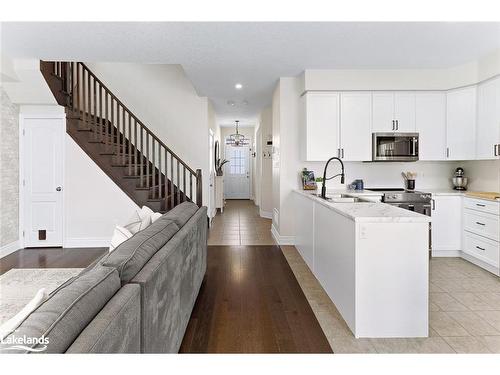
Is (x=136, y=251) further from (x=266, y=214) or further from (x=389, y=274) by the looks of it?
(x=266, y=214)

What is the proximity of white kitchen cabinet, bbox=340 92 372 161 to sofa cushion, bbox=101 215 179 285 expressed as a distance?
125 inches

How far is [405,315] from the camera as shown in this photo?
2.20 m

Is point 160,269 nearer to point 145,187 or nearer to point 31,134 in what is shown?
point 145,187

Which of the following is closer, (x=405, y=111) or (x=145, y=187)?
(x=405, y=111)

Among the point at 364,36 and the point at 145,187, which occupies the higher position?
the point at 364,36

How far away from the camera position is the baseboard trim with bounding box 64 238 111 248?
186 inches

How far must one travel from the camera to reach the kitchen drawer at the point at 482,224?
136 inches

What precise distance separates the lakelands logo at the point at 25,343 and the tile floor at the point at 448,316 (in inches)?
70.3

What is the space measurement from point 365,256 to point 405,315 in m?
0.53

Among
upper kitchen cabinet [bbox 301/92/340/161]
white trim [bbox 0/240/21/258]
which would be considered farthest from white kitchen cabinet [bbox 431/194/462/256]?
white trim [bbox 0/240/21/258]

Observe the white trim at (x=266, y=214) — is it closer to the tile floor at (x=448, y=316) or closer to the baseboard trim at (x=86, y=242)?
the tile floor at (x=448, y=316)

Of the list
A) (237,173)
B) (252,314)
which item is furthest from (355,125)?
(237,173)

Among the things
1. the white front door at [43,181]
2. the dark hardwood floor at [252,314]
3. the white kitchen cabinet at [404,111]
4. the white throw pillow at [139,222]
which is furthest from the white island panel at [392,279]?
the white front door at [43,181]
